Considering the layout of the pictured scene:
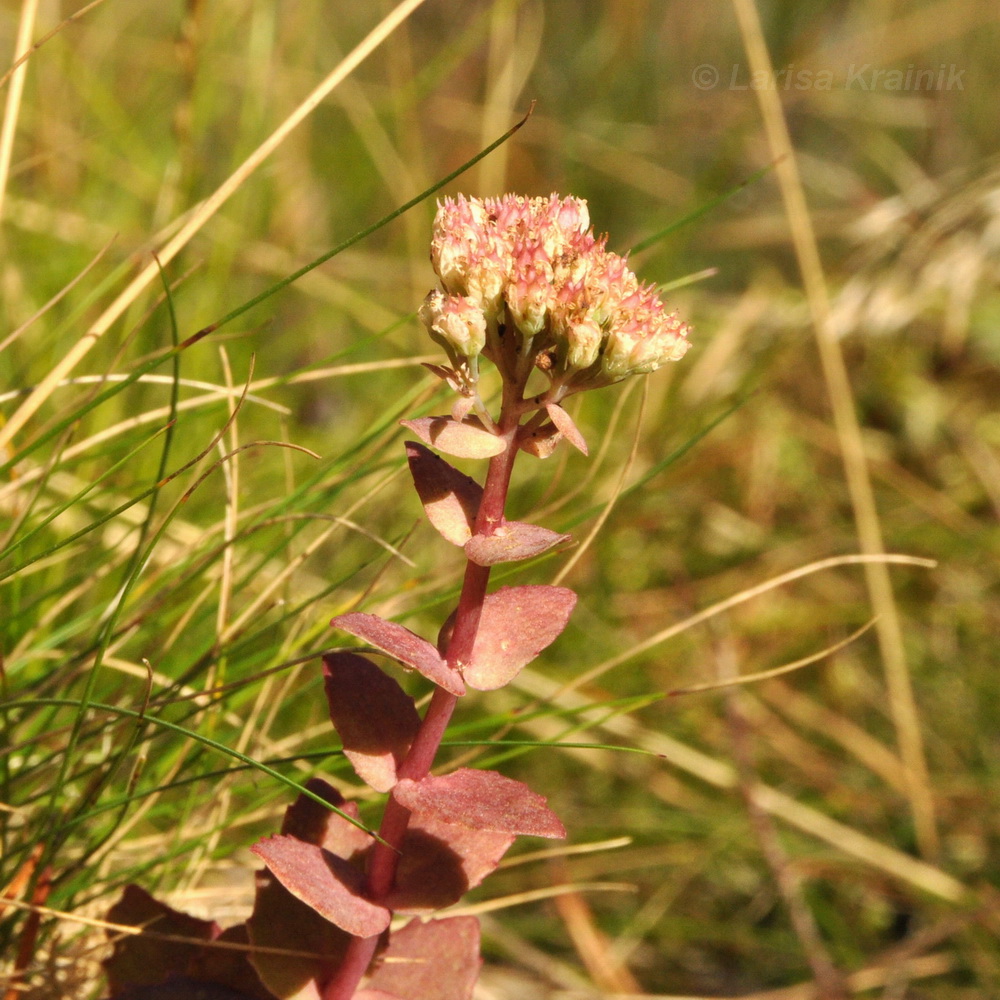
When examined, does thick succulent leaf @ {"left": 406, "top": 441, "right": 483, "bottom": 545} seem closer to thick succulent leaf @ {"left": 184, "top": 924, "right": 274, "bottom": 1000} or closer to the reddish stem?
the reddish stem

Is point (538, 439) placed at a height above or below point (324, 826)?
above

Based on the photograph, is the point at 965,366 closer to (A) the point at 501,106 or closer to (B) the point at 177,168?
(A) the point at 501,106

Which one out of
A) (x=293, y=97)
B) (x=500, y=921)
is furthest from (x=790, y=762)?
(x=293, y=97)

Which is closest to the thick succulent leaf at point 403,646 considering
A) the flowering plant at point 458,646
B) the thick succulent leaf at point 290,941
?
the flowering plant at point 458,646

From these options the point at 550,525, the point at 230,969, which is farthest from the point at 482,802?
the point at 550,525

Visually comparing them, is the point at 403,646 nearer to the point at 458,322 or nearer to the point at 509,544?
the point at 509,544

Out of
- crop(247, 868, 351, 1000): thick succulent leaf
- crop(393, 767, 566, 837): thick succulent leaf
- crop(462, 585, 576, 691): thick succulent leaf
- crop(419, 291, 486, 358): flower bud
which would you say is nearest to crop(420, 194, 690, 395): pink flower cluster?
crop(419, 291, 486, 358): flower bud

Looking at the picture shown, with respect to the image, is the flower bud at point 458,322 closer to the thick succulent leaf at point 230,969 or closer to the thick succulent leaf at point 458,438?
the thick succulent leaf at point 458,438
